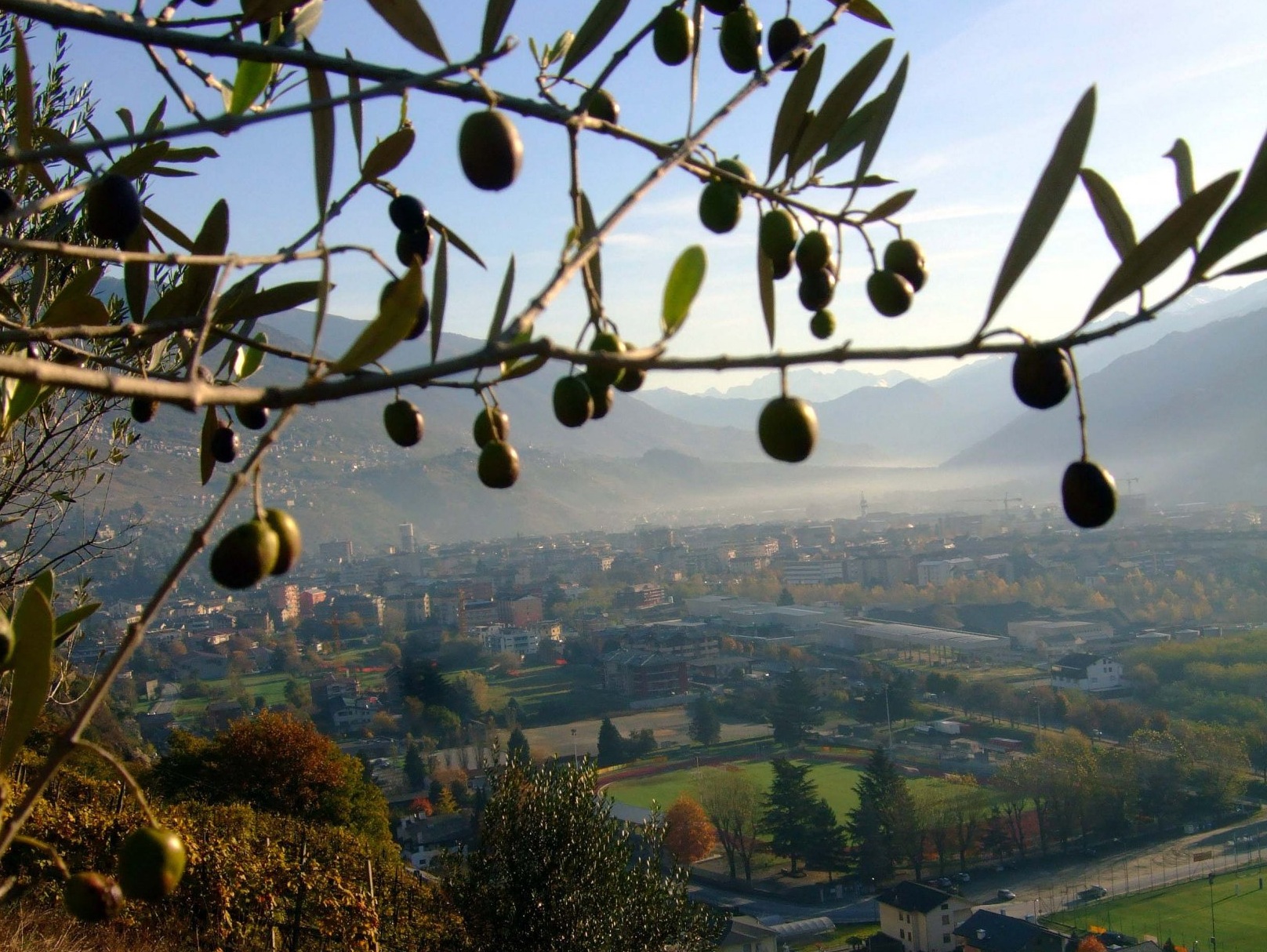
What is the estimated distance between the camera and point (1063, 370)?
1.93 ft

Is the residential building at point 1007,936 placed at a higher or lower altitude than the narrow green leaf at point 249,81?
lower

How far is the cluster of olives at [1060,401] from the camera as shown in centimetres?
58

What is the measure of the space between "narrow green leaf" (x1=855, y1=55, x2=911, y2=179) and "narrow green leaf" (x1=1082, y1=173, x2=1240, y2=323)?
1.51 ft

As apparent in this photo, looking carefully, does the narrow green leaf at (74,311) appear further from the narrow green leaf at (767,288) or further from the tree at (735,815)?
the tree at (735,815)

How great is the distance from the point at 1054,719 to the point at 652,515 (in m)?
65.3

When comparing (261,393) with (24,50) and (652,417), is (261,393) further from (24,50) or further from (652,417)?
(652,417)

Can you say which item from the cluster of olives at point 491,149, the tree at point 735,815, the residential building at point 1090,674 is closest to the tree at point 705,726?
the tree at point 735,815

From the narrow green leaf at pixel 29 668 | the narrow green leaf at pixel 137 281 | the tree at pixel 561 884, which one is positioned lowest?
the tree at pixel 561 884

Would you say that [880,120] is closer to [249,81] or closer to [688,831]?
[249,81]

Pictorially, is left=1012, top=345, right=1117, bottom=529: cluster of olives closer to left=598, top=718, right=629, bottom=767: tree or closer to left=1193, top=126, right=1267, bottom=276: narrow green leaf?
left=1193, top=126, right=1267, bottom=276: narrow green leaf

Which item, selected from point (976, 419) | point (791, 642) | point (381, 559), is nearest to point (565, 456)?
point (381, 559)

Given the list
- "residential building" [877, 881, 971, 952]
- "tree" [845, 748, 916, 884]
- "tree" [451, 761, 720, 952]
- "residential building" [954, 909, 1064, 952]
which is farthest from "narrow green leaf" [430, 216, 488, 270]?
"tree" [845, 748, 916, 884]

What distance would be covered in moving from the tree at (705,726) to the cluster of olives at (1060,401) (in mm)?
29526

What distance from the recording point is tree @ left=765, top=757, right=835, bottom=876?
72.0 feet
